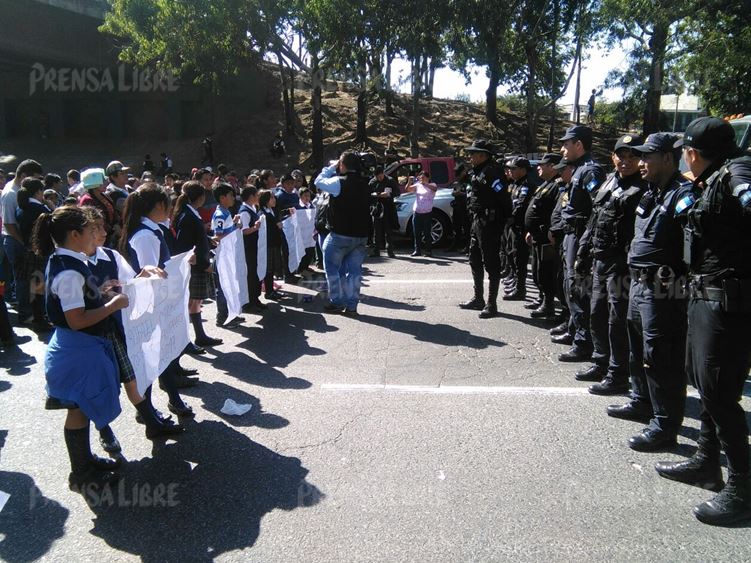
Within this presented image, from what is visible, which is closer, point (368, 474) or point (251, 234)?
point (368, 474)

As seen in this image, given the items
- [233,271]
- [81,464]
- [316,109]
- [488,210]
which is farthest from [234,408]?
[316,109]

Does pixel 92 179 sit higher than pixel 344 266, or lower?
higher

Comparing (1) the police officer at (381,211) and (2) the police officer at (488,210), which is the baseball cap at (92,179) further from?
(1) the police officer at (381,211)

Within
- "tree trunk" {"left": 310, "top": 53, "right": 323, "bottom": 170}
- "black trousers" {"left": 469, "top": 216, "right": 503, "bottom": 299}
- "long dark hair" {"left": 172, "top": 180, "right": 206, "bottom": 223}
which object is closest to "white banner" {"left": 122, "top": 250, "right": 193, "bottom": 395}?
"long dark hair" {"left": 172, "top": 180, "right": 206, "bottom": 223}

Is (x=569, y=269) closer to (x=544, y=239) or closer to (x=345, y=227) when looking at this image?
(x=544, y=239)

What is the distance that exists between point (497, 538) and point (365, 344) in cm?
351

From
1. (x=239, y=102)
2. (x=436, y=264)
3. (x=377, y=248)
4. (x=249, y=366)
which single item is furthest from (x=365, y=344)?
(x=239, y=102)

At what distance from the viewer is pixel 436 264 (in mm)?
10984

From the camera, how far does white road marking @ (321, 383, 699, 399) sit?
193 inches

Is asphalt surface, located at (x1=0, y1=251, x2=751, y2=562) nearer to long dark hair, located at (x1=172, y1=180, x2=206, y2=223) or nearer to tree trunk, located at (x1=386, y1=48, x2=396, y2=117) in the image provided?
long dark hair, located at (x1=172, y1=180, x2=206, y2=223)

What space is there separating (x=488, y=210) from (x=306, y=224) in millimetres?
3750

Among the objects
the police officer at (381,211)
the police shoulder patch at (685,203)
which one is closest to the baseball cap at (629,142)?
the police shoulder patch at (685,203)

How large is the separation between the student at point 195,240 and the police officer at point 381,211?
6092 millimetres

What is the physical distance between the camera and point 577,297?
5695 mm
